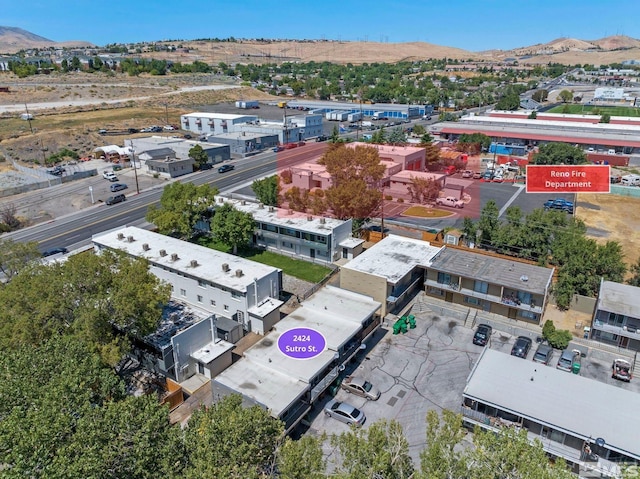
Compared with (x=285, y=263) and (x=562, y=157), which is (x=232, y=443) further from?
(x=562, y=157)

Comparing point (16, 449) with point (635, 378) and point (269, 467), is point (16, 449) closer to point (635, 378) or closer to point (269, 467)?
point (269, 467)

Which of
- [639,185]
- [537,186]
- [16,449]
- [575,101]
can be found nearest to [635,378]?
[16,449]

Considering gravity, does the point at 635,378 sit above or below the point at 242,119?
below

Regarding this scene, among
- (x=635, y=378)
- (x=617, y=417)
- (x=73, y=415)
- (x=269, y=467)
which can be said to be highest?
(x=73, y=415)

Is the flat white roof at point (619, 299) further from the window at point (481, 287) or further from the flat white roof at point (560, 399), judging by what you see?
the flat white roof at point (560, 399)

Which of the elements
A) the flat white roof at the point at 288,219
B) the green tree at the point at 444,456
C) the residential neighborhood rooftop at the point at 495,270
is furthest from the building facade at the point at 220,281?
the green tree at the point at 444,456

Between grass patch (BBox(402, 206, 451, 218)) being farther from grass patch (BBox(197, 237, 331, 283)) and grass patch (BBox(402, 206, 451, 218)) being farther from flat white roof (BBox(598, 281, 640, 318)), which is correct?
flat white roof (BBox(598, 281, 640, 318))

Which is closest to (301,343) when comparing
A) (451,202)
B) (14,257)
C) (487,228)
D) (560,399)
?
(560,399)
